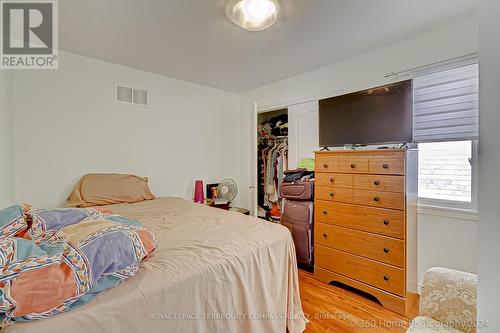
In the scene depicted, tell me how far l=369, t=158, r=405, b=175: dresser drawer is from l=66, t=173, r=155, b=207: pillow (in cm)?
239

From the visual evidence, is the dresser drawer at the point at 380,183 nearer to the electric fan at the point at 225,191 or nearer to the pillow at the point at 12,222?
the electric fan at the point at 225,191

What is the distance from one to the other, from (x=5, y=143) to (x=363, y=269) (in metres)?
3.32

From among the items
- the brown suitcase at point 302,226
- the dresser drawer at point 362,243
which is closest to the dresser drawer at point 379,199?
the dresser drawer at point 362,243

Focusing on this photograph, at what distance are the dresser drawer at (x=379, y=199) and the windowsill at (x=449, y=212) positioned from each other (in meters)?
0.45

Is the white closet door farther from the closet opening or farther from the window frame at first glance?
the window frame

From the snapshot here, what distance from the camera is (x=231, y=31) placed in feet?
6.51

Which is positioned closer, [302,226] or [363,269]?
[363,269]

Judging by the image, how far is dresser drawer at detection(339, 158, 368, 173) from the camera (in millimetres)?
2062

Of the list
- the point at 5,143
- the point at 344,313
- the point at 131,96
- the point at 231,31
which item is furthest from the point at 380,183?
the point at 5,143

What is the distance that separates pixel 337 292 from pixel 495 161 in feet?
7.04

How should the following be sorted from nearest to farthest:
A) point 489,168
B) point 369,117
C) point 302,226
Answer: point 489,168, point 369,117, point 302,226

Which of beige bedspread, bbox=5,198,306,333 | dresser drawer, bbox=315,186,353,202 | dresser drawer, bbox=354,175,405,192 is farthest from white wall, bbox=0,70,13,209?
dresser drawer, bbox=354,175,405,192

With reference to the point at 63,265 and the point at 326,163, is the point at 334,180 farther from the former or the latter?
the point at 63,265

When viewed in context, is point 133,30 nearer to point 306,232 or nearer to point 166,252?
point 166,252
